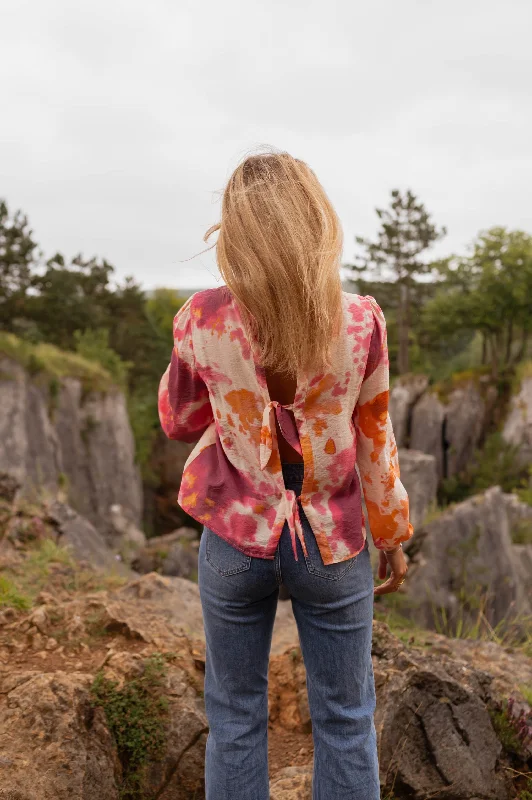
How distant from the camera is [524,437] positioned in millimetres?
25109

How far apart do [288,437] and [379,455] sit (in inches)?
12.1

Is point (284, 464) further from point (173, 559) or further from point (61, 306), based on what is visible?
point (61, 306)

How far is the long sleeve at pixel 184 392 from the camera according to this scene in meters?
2.00

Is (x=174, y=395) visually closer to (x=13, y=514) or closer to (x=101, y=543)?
(x=13, y=514)

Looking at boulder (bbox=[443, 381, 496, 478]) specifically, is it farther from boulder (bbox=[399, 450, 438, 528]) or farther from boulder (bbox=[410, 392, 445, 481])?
boulder (bbox=[399, 450, 438, 528])

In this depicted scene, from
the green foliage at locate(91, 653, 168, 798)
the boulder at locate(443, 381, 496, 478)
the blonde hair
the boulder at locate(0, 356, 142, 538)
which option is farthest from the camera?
the boulder at locate(443, 381, 496, 478)

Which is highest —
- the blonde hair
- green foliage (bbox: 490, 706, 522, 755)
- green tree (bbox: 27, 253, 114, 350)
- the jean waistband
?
green tree (bbox: 27, 253, 114, 350)

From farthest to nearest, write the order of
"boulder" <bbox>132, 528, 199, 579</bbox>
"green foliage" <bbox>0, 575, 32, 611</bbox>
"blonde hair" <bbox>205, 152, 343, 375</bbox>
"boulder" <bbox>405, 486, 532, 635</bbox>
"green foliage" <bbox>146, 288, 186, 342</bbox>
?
"green foliage" <bbox>146, 288, 186, 342</bbox>
"boulder" <bbox>132, 528, 199, 579</bbox>
"boulder" <bbox>405, 486, 532, 635</bbox>
"green foliage" <bbox>0, 575, 32, 611</bbox>
"blonde hair" <bbox>205, 152, 343, 375</bbox>

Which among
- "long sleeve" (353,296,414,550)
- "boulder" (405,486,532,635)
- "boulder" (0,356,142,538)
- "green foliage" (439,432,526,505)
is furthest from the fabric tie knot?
"green foliage" (439,432,526,505)

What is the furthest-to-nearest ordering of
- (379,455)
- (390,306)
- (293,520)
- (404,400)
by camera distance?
(390,306) < (404,400) < (379,455) < (293,520)

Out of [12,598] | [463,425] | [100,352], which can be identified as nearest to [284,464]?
[12,598]

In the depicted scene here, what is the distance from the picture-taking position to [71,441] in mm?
22234

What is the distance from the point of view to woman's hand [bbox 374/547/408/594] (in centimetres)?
217

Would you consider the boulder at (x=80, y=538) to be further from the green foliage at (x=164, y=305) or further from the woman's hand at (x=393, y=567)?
the green foliage at (x=164, y=305)
